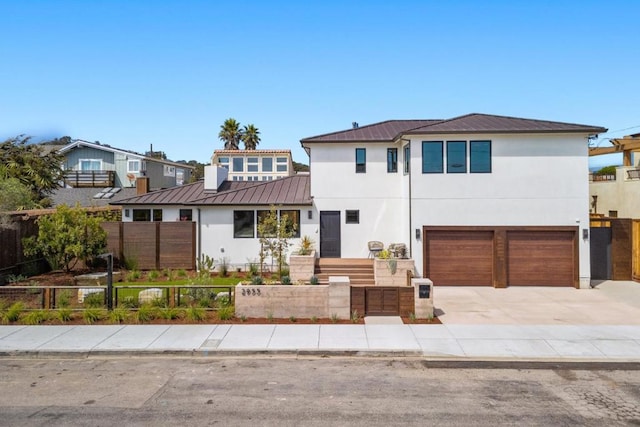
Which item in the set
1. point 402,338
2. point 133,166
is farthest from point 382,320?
point 133,166

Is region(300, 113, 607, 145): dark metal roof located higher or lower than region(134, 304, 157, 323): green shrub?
higher

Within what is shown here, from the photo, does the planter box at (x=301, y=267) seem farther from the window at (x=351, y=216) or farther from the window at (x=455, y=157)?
the window at (x=455, y=157)

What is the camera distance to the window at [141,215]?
2102cm

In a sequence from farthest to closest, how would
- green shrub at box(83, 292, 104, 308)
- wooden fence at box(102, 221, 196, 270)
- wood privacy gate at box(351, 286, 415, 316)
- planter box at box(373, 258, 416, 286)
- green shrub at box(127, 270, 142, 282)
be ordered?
wooden fence at box(102, 221, 196, 270)
green shrub at box(127, 270, 142, 282)
planter box at box(373, 258, 416, 286)
green shrub at box(83, 292, 104, 308)
wood privacy gate at box(351, 286, 415, 316)

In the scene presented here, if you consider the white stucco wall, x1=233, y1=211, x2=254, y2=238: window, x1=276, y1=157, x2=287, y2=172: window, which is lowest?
x1=233, y1=211, x2=254, y2=238: window

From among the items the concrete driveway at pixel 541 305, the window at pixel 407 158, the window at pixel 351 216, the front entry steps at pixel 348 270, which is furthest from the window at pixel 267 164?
the concrete driveway at pixel 541 305

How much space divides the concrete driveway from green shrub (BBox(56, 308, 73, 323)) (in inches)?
409

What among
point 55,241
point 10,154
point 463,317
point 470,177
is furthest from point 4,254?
point 470,177

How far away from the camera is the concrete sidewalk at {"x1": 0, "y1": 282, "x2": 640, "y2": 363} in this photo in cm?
1013

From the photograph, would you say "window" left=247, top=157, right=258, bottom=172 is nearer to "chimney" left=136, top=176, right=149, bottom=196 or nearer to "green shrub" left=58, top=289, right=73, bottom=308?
"chimney" left=136, top=176, right=149, bottom=196

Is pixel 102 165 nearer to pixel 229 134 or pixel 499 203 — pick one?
pixel 229 134

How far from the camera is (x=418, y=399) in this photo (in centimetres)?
770

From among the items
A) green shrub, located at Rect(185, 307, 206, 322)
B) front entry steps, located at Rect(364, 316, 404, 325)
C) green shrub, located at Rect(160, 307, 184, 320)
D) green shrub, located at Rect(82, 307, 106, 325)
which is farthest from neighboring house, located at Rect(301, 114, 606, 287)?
green shrub, located at Rect(82, 307, 106, 325)

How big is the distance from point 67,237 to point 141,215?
12.9 feet
